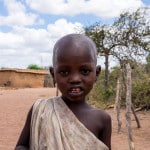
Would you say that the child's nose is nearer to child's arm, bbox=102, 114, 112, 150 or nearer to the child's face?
the child's face

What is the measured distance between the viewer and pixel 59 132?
1.20 m

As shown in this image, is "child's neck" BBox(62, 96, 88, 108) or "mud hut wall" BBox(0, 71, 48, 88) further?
"mud hut wall" BBox(0, 71, 48, 88)

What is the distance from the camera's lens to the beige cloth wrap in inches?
47.1

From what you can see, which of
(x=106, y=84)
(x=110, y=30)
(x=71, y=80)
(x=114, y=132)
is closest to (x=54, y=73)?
(x=71, y=80)

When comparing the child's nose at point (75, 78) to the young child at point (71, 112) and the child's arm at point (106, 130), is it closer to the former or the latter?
the young child at point (71, 112)

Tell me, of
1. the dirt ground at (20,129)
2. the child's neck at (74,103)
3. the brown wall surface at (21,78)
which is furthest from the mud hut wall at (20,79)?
the child's neck at (74,103)

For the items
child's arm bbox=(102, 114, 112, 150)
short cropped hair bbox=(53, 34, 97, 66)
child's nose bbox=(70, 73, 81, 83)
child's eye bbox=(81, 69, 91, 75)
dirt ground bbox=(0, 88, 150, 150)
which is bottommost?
dirt ground bbox=(0, 88, 150, 150)

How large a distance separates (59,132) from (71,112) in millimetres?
85

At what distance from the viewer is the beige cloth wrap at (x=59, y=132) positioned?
1195mm

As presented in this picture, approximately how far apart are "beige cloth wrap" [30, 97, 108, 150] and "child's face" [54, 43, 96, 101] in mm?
71

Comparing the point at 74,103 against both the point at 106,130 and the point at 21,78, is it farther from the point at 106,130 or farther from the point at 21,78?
the point at 21,78

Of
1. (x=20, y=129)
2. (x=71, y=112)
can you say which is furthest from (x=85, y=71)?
(x=20, y=129)

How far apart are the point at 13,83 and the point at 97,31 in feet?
41.8

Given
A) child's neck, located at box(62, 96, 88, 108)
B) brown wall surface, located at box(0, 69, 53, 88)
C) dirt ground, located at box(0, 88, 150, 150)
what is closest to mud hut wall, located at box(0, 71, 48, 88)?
brown wall surface, located at box(0, 69, 53, 88)
